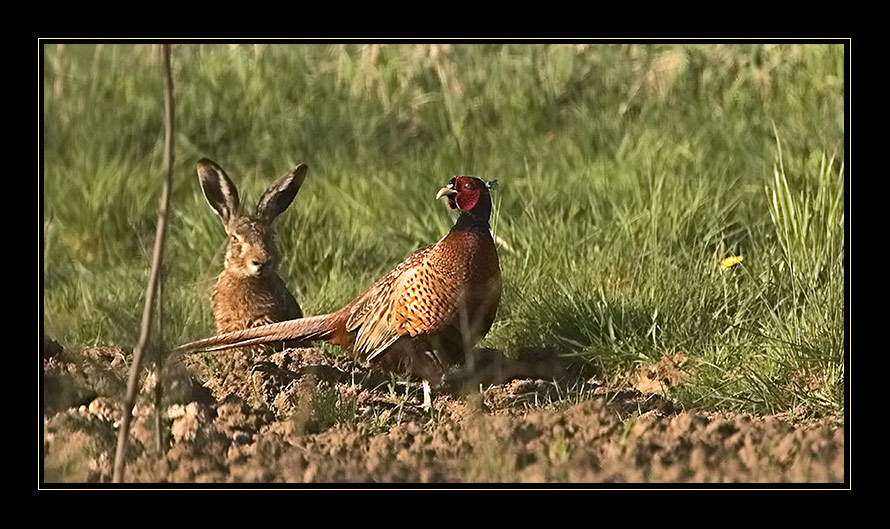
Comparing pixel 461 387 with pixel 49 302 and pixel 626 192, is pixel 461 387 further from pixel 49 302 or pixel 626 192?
pixel 49 302

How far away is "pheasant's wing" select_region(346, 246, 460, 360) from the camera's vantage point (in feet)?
18.9

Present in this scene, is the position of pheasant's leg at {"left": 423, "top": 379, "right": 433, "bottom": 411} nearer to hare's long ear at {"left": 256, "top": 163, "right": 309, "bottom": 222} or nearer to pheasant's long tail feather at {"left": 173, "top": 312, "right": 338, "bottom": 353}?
pheasant's long tail feather at {"left": 173, "top": 312, "right": 338, "bottom": 353}

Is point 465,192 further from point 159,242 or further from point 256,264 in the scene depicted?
point 159,242

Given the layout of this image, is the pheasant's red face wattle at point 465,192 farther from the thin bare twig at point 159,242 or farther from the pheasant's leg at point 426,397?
Answer: the thin bare twig at point 159,242

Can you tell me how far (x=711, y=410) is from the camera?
18.8ft

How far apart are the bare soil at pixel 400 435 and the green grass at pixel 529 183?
1.28 feet

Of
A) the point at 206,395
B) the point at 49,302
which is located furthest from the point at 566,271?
the point at 49,302

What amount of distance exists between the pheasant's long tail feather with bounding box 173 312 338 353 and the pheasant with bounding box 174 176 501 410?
3.5 inches

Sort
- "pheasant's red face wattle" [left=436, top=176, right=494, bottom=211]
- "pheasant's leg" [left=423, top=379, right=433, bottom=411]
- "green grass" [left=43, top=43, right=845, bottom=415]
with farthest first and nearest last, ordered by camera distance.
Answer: "green grass" [left=43, top=43, right=845, bottom=415]
"pheasant's red face wattle" [left=436, top=176, right=494, bottom=211]
"pheasant's leg" [left=423, top=379, right=433, bottom=411]

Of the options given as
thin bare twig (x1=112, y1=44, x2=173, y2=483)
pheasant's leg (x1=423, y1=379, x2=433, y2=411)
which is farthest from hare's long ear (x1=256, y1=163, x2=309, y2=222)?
thin bare twig (x1=112, y1=44, x2=173, y2=483)

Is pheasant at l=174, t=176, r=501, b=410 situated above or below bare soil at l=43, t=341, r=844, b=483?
above

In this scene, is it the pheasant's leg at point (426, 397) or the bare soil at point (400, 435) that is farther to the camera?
the pheasant's leg at point (426, 397)

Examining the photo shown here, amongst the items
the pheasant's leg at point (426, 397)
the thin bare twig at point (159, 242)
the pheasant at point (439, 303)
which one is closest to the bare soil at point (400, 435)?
the pheasant's leg at point (426, 397)

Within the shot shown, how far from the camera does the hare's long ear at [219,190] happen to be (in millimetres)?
6320
